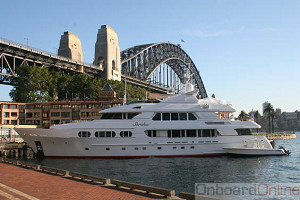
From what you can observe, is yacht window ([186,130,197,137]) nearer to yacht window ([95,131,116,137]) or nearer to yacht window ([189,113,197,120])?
yacht window ([189,113,197,120])

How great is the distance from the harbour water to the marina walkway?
5268 millimetres

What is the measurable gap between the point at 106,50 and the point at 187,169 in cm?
7642

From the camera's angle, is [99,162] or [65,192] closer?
[65,192]

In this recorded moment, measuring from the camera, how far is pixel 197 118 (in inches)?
1271

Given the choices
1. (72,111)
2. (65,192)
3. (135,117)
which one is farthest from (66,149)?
(72,111)

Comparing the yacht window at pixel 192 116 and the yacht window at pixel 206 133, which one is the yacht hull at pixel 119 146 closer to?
the yacht window at pixel 206 133

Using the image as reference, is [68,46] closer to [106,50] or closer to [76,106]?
[106,50]

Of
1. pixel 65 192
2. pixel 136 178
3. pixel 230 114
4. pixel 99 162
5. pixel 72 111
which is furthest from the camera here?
pixel 72 111

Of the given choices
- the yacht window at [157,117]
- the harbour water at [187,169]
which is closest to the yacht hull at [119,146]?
the harbour water at [187,169]

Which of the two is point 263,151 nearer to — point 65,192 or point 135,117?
point 135,117

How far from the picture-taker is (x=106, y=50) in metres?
95.7

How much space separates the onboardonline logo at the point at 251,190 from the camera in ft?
54.6

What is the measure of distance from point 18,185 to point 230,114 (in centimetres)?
2656

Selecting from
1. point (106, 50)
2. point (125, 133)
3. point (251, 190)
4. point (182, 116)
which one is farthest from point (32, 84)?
point (251, 190)
